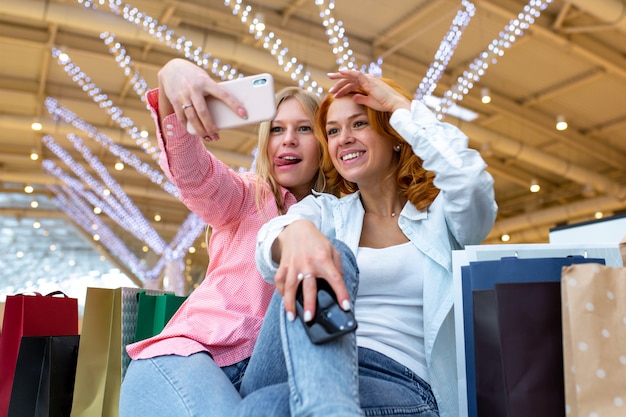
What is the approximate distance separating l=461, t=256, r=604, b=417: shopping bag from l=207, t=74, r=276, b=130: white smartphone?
51 centimetres

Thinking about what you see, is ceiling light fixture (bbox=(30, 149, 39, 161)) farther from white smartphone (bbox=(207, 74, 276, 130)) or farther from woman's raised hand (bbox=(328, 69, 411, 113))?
white smartphone (bbox=(207, 74, 276, 130))

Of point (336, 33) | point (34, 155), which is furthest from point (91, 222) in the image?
point (336, 33)

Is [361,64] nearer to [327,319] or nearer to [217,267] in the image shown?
[217,267]

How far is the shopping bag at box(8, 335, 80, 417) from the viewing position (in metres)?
1.83

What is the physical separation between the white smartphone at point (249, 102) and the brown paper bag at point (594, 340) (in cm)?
63

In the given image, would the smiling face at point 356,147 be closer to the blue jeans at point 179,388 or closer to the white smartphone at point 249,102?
the white smartphone at point 249,102

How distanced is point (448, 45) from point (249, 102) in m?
4.46

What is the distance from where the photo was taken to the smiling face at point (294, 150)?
1871 millimetres

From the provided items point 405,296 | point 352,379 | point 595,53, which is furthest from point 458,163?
point 595,53

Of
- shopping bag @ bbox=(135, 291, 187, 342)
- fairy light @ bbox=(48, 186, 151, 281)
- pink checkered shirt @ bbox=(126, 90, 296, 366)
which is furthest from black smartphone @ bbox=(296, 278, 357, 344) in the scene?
fairy light @ bbox=(48, 186, 151, 281)

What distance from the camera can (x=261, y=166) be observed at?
6.18 feet

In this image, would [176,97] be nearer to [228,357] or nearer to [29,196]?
[228,357]

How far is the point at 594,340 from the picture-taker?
104 centimetres

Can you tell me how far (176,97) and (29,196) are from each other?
19.2 m
